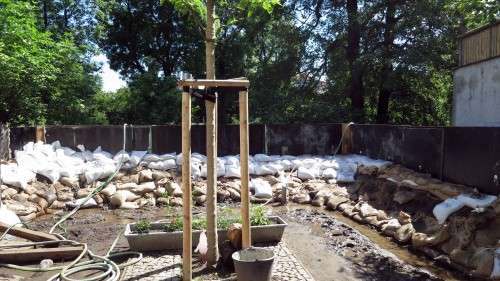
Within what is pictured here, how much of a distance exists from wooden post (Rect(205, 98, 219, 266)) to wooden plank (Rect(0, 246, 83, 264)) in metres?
1.76

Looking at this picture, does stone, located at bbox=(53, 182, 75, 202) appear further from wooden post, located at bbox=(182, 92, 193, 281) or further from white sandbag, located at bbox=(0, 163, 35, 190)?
wooden post, located at bbox=(182, 92, 193, 281)

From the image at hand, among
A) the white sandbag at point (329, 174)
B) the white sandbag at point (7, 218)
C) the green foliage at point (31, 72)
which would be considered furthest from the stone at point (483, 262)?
the green foliage at point (31, 72)

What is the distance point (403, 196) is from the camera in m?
8.29

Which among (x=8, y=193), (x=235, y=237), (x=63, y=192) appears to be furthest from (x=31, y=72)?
(x=235, y=237)

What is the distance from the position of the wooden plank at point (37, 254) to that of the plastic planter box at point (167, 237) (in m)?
0.67

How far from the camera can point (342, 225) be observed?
754 centimetres

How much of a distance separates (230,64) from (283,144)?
892 centimetres

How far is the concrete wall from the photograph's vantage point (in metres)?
11.1

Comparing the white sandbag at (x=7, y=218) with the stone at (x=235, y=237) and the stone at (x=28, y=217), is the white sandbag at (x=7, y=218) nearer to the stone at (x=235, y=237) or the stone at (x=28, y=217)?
the stone at (x=28, y=217)

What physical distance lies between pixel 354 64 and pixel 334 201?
28.3 feet

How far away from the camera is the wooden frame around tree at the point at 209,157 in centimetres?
432

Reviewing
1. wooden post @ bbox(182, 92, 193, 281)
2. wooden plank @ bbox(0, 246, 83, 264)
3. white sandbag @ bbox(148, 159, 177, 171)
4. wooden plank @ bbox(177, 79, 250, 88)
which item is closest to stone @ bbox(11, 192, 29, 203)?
white sandbag @ bbox(148, 159, 177, 171)

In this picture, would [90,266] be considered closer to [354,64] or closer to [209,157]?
[209,157]

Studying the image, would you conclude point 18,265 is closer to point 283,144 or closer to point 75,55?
point 283,144
